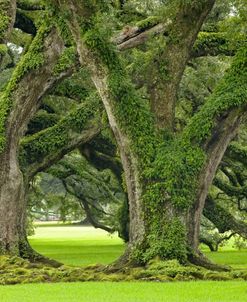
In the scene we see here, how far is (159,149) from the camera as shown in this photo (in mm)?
18844

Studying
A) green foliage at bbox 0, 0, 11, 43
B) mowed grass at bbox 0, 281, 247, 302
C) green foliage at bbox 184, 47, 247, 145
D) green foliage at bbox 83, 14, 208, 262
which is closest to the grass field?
mowed grass at bbox 0, 281, 247, 302

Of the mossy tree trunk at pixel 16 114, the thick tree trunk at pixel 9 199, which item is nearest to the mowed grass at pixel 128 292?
the thick tree trunk at pixel 9 199

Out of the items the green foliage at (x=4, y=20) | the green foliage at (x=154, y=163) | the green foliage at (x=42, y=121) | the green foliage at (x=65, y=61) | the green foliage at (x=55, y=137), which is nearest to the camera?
the green foliage at (x=154, y=163)

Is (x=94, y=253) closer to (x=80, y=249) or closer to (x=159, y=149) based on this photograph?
(x=80, y=249)

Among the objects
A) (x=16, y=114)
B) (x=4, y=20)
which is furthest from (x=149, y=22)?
(x=4, y=20)

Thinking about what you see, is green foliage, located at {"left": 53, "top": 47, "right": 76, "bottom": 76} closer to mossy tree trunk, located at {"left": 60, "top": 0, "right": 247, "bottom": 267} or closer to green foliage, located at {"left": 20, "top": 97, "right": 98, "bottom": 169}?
green foliage, located at {"left": 20, "top": 97, "right": 98, "bottom": 169}

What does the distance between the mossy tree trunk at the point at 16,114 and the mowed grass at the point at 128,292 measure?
569cm

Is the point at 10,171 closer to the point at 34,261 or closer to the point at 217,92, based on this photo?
the point at 34,261

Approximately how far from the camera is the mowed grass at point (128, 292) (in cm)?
1313

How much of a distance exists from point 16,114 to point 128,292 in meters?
8.62

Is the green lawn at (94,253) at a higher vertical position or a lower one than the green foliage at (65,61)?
lower

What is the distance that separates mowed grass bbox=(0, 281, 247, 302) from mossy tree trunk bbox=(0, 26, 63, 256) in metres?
5.69

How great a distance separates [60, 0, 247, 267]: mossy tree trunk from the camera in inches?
720

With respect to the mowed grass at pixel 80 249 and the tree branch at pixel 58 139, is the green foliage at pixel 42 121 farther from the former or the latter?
the mowed grass at pixel 80 249
